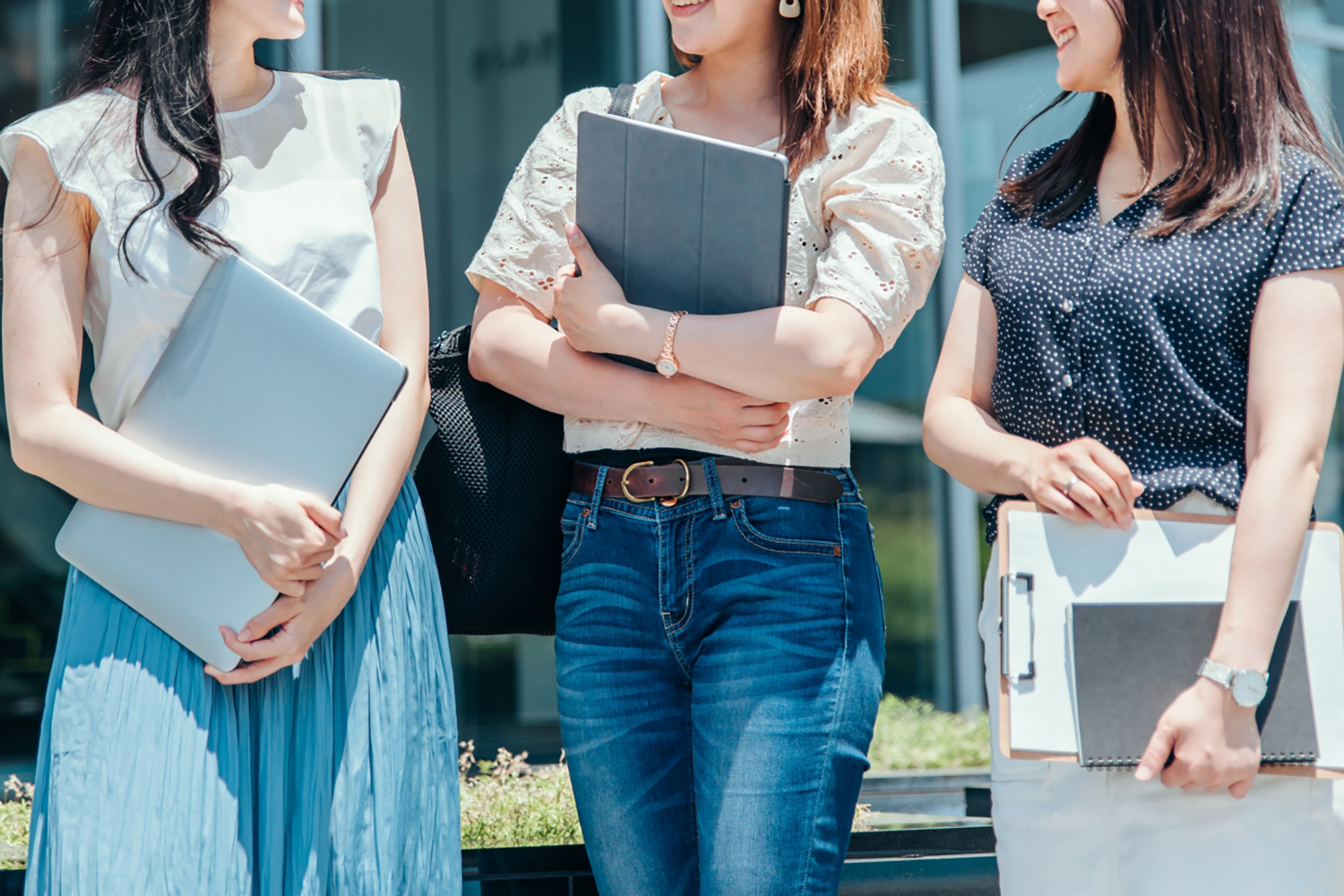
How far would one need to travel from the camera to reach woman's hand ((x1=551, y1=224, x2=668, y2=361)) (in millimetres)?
1790

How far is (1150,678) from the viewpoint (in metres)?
1.54

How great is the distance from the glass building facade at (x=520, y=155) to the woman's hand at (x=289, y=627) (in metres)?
3.20

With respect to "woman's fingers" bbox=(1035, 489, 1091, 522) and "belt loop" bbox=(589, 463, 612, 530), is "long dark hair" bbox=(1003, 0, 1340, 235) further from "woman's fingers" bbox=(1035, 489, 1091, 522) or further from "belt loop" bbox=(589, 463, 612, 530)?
"belt loop" bbox=(589, 463, 612, 530)

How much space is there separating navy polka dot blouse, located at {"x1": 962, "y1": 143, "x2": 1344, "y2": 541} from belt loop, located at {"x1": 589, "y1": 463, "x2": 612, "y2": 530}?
0.62 meters

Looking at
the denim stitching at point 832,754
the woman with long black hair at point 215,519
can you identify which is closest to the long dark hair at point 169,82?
the woman with long black hair at point 215,519

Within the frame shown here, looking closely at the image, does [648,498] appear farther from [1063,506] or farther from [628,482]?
[1063,506]

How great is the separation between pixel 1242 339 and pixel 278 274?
1300mm

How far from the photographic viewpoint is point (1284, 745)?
4.96 ft

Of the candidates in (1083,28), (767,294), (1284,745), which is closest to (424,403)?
(767,294)

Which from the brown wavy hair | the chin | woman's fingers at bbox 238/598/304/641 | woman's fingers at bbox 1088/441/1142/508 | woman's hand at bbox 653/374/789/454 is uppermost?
the brown wavy hair

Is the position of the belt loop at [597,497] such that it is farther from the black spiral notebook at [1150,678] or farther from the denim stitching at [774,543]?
the black spiral notebook at [1150,678]

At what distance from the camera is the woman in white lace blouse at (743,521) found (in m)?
1.74

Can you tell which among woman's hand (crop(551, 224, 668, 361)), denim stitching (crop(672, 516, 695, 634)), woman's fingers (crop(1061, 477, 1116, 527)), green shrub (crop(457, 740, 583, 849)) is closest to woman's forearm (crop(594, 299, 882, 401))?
woman's hand (crop(551, 224, 668, 361))

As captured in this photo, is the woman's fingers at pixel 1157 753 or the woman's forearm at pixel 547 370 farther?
the woman's forearm at pixel 547 370
